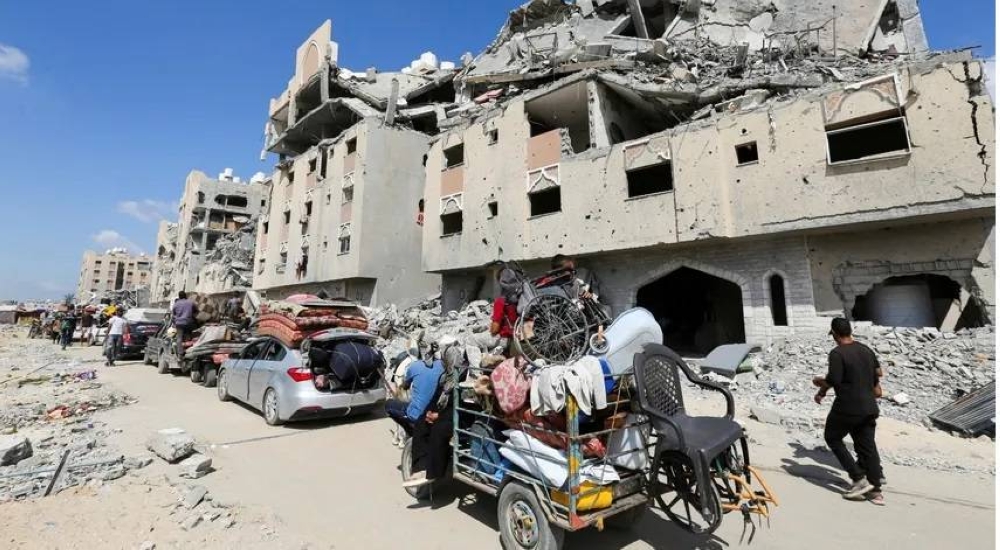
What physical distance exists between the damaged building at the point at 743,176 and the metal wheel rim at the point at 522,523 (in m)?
11.0

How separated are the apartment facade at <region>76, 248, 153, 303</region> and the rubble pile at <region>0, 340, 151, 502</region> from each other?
80.7 metres

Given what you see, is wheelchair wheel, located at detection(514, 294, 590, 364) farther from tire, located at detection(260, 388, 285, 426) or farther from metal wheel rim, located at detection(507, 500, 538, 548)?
tire, located at detection(260, 388, 285, 426)

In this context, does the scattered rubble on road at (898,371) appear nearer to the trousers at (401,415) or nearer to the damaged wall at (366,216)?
the trousers at (401,415)

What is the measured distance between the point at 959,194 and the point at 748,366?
5.81 meters

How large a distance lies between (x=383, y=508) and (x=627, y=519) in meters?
2.31

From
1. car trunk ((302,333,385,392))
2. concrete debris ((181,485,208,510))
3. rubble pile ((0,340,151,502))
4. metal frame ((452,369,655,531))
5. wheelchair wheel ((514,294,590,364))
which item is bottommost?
concrete debris ((181,485,208,510))

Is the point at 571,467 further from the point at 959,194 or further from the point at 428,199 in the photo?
the point at 428,199

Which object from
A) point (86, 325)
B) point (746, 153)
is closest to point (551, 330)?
point (746, 153)

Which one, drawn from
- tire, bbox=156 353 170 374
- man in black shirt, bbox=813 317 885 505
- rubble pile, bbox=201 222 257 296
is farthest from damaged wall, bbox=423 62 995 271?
rubble pile, bbox=201 222 257 296

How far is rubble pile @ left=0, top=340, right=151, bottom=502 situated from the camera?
444 centimetres

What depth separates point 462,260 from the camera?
1853 centimetres

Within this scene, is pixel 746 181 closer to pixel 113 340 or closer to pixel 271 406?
pixel 271 406

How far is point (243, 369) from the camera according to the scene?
8.28 meters

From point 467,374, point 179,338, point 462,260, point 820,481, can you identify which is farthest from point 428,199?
point 820,481
